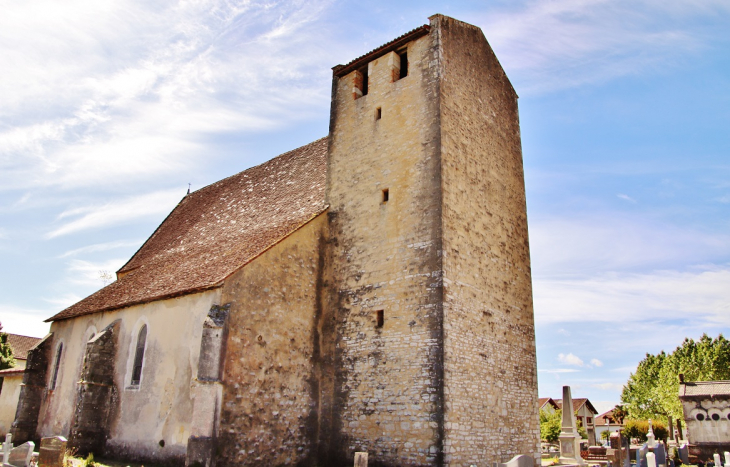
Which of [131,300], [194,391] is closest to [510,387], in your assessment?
[194,391]

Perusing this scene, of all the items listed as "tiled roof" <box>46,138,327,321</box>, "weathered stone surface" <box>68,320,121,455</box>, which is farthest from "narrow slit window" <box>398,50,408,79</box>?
"weathered stone surface" <box>68,320,121,455</box>

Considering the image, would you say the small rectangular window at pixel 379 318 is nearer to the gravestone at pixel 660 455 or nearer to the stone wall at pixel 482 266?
the stone wall at pixel 482 266

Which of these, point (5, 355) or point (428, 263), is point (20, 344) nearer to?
point (5, 355)

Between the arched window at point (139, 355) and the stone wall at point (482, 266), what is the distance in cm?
942

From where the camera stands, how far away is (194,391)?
42.1 ft

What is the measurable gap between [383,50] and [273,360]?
35.5ft

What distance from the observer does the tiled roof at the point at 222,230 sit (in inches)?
625

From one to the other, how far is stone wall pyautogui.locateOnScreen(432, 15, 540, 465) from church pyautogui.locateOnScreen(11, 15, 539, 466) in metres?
0.07

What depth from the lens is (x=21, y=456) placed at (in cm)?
1259

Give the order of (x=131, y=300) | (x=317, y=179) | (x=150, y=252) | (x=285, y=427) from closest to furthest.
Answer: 1. (x=285, y=427)
2. (x=131, y=300)
3. (x=317, y=179)
4. (x=150, y=252)

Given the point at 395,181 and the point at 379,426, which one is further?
the point at 395,181

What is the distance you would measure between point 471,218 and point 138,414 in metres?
11.3

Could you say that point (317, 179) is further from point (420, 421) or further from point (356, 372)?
point (420, 421)

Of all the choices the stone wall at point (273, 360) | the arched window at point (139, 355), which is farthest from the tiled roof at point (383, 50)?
the arched window at point (139, 355)
